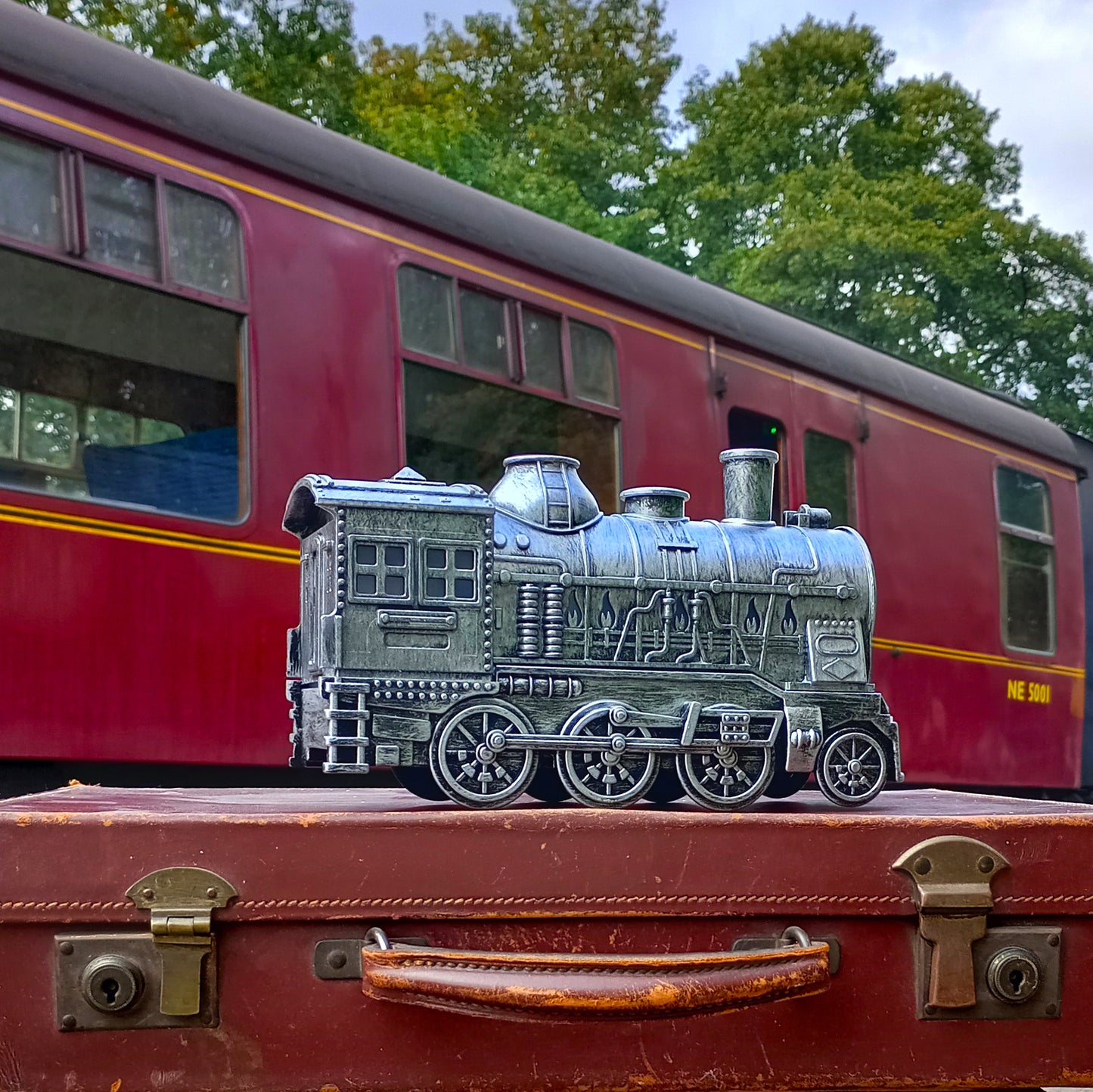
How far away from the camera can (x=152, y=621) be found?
2.68m

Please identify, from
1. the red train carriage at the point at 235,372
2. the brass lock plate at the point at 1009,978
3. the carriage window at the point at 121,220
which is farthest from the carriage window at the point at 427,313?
the brass lock plate at the point at 1009,978

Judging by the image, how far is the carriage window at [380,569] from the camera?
163cm

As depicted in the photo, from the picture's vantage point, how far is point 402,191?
10.7ft

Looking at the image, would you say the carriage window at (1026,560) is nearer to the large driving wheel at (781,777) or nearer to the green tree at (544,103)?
the large driving wheel at (781,777)

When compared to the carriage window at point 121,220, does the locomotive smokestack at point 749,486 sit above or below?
below

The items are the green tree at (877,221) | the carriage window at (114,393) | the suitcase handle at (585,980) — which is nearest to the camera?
the suitcase handle at (585,980)

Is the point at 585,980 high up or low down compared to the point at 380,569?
down

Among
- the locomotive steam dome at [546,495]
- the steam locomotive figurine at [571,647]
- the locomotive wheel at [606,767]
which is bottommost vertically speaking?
the locomotive wheel at [606,767]

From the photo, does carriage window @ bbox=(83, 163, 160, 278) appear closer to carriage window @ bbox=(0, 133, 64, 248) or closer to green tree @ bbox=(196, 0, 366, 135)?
carriage window @ bbox=(0, 133, 64, 248)

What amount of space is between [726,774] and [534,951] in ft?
1.07

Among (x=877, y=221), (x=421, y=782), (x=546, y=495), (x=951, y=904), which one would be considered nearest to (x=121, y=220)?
(x=546, y=495)

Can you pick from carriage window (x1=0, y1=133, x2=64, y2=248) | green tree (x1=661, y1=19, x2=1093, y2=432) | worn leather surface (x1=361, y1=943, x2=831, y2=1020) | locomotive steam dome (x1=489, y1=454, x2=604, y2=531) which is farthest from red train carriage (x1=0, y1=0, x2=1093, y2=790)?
green tree (x1=661, y1=19, x2=1093, y2=432)

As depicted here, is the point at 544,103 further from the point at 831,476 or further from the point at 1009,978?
the point at 1009,978

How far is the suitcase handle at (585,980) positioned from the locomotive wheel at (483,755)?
0.18 m
